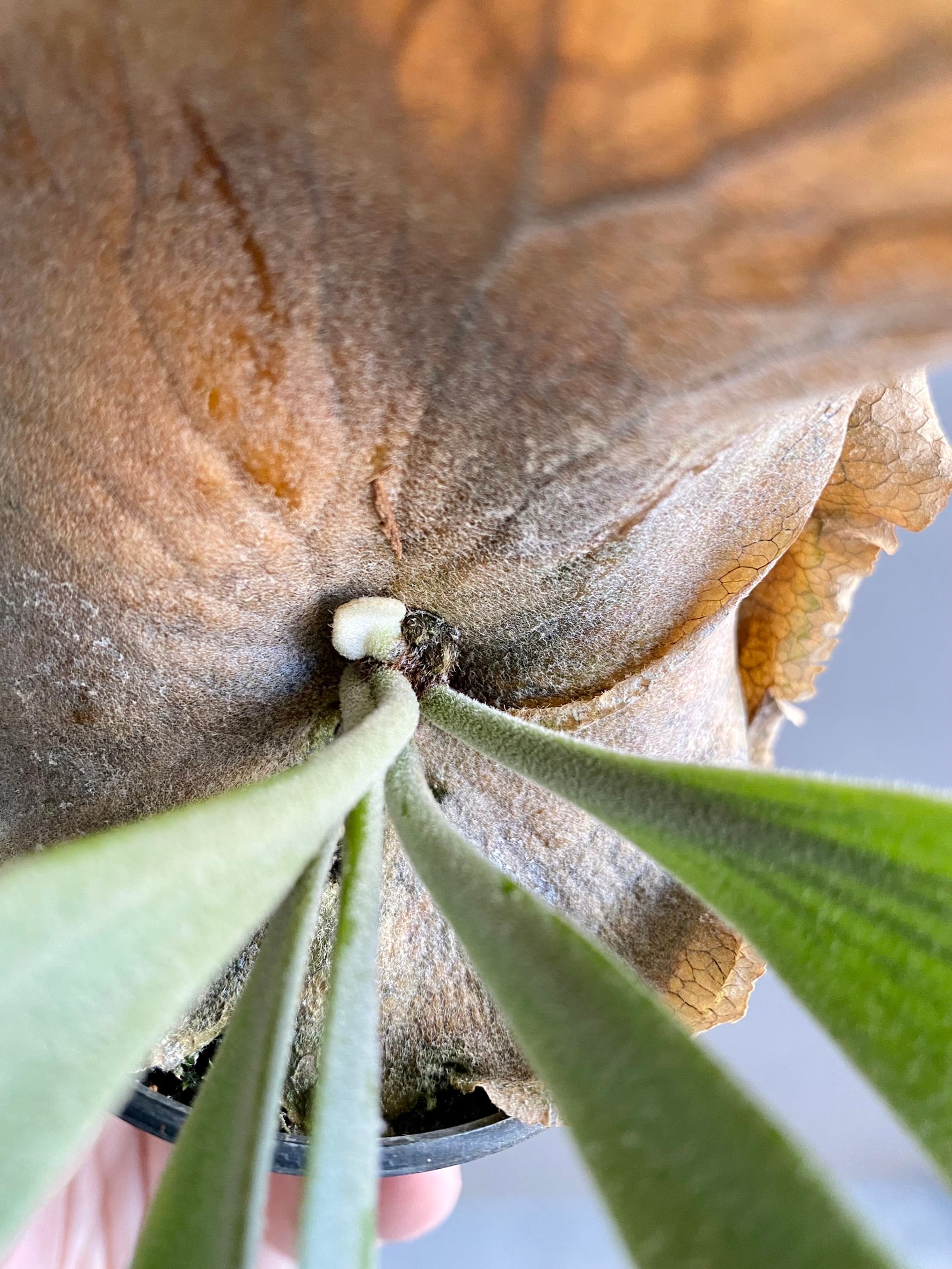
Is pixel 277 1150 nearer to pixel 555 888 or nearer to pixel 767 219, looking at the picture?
pixel 555 888

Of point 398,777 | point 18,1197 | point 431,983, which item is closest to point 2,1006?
point 18,1197

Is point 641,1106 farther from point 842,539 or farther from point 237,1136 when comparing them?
point 842,539

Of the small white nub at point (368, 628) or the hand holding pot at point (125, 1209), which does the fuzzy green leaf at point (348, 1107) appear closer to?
the small white nub at point (368, 628)

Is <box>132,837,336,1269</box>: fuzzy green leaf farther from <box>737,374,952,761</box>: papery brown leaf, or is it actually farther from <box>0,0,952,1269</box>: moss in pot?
<box>737,374,952,761</box>: papery brown leaf

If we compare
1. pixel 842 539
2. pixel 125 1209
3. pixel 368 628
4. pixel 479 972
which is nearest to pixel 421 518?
pixel 368 628

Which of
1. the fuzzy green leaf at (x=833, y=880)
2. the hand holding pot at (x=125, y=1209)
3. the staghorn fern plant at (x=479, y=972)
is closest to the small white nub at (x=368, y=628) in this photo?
the staghorn fern plant at (x=479, y=972)

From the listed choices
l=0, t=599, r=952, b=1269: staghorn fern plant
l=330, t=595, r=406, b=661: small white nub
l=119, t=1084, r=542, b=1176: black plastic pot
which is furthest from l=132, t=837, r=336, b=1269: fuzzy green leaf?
l=119, t=1084, r=542, b=1176: black plastic pot
